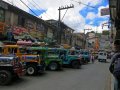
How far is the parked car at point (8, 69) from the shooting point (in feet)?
47.3

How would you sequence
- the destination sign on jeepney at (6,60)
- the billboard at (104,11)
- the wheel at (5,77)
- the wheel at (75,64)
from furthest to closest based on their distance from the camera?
the wheel at (75,64) < the billboard at (104,11) < the destination sign on jeepney at (6,60) < the wheel at (5,77)

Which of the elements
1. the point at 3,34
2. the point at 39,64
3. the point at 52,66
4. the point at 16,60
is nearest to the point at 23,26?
the point at 3,34

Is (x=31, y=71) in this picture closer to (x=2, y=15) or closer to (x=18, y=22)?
(x=2, y=15)

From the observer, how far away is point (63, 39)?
6184cm

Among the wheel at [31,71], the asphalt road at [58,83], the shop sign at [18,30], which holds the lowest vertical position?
the asphalt road at [58,83]

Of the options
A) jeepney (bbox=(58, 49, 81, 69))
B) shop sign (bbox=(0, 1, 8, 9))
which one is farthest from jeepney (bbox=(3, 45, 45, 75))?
shop sign (bbox=(0, 1, 8, 9))

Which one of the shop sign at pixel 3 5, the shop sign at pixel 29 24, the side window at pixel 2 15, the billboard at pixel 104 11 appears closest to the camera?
the shop sign at pixel 3 5

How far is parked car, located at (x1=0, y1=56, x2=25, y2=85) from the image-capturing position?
14.4m

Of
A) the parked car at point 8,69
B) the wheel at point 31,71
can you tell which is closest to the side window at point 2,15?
the wheel at point 31,71

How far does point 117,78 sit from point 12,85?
8893mm

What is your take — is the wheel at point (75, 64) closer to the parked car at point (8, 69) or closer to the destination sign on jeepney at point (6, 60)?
the parked car at point (8, 69)

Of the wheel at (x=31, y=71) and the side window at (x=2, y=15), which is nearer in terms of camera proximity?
the wheel at (x=31, y=71)

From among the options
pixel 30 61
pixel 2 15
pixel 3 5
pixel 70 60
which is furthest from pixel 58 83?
pixel 2 15

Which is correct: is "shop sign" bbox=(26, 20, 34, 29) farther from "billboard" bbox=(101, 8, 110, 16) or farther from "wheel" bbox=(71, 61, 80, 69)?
"billboard" bbox=(101, 8, 110, 16)
